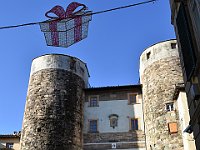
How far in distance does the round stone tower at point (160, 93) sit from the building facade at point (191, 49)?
12.7 metres

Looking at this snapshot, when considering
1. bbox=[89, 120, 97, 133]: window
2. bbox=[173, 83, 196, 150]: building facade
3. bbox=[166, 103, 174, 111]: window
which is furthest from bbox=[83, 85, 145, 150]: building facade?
bbox=[173, 83, 196, 150]: building facade

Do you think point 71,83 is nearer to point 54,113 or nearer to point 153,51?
point 54,113

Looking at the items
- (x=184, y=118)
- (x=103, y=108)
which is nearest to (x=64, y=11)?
(x=184, y=118)

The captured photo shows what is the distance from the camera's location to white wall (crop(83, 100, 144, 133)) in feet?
85.3

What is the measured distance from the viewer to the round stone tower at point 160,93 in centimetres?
2275

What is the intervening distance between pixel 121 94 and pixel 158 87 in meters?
3.72

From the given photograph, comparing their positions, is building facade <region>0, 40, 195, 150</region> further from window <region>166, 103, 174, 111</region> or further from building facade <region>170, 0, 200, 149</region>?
building facade <region>170, 0, 200, 149</region>

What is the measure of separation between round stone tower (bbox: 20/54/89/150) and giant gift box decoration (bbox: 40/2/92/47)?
637 inches

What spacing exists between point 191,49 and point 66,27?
12.4 feet

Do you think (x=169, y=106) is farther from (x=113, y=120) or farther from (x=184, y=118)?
(x=113, y=120)

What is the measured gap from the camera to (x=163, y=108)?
78.8 ft

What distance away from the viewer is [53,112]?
82.8 ft

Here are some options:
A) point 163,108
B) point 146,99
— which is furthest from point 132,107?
point 163,108

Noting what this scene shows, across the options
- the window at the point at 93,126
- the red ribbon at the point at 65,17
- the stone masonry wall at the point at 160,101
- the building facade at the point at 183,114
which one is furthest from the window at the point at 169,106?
the red ribbon at the point at 65,17
